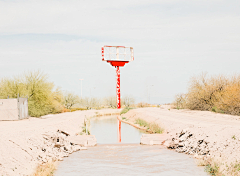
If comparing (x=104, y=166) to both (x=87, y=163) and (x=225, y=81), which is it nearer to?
(x=87, y=163)

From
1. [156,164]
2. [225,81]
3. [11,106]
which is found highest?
[225,81]

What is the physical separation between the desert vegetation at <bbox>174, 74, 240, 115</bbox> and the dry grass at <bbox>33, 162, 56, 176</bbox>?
83.8 ft

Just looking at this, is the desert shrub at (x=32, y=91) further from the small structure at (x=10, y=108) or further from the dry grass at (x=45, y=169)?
the dry grass at (x=45, y=169)

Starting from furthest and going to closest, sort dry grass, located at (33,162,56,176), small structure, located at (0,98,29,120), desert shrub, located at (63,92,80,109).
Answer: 1. desert shrub, located at (63,92,80,109)
2. small structure, located at (0,98,29,120)
3. dry grass, located at (33,162,56,176)

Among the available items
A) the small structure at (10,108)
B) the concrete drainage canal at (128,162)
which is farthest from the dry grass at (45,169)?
the small structure at (10,108)

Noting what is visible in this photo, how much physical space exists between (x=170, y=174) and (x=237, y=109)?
79.4ft

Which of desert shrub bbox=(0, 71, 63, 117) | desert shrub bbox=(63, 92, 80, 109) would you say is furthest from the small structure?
desert shrub bbox=(63, 92, 80, 109)

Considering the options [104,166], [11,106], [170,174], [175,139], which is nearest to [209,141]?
[175,139]

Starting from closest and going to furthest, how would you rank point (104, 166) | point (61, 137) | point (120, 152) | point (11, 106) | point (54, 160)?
point (104, 166), point (54, 160), point (120, 152), point (61, 137), point (11, 106)

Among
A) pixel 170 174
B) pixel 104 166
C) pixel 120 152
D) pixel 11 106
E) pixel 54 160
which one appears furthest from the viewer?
pixel 11 106

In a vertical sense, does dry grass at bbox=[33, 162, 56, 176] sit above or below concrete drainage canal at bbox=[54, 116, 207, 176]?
→ above

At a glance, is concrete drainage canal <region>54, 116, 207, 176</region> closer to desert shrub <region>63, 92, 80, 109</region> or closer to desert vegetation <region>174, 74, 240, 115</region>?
desert vegetation <region>174, 74, 240, 115</region>

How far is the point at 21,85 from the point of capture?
39.5 metres

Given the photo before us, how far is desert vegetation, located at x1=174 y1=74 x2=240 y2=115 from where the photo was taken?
33562 millimetres
